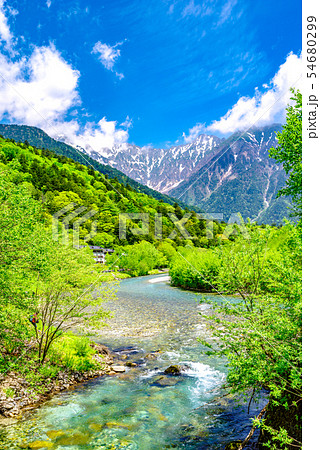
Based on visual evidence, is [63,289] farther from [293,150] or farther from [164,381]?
[293,150]

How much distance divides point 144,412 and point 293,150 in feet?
36.0

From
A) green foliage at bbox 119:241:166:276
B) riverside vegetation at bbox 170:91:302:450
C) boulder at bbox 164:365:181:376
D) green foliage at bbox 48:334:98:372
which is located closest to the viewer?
riverside vegetation at bbox 170:91:302:450

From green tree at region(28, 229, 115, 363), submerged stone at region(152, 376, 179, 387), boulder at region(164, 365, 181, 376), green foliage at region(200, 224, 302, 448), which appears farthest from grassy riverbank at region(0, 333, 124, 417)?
green foliage at region(200, 224, 302, 448)

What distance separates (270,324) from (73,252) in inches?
363

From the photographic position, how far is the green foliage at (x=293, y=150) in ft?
33.9

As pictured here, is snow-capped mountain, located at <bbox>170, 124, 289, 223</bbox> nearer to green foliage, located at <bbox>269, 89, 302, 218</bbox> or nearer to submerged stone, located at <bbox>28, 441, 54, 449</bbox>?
green foliage, located at <bbox>269, 89, 302, 218</bbox>

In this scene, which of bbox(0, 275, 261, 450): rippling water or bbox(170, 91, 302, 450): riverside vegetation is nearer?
bbox(170, 91, 302, 450): riverside vegetation

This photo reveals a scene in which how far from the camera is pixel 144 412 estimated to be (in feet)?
29.9

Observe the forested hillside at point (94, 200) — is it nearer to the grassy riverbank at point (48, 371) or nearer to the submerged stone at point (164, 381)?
the grassy riverbank at point (48, 371)

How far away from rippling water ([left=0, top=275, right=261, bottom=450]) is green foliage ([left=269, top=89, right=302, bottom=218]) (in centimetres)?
807

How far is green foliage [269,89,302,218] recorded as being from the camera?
10328 millimetres

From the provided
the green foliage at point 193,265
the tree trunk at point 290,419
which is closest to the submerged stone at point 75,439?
the tree trunk at point 290,419

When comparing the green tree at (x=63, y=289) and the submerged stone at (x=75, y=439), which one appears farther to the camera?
the green tree at (x=63, y=289)

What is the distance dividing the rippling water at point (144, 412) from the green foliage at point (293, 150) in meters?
8.07
